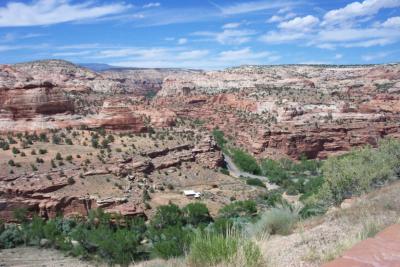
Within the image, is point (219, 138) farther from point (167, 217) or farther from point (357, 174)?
point (357, 174)

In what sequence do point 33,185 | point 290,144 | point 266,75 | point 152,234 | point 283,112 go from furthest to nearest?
point 266,75, point 283,112, point 290,144, point 33,185, point 152,234

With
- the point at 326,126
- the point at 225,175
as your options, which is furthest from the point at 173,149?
the point at 326,126

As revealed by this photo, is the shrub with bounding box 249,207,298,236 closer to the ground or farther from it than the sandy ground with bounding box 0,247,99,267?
farther from it

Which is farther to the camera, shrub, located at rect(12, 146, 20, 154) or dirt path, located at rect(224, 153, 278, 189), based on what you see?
dirt path, located at rect(224, 153, 278, 189)

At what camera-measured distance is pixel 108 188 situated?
114ft

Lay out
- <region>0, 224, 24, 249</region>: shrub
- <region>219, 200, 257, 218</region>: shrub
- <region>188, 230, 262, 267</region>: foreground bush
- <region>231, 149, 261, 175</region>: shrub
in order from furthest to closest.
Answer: <region>231, 149, 261, 175</region>: shrub < <region>219, 200, 257, 218</region>: shrub < <region>0, 224, 24, 249</region>: shrub < <region>188, 230, 262, 267</region>: foreground bush

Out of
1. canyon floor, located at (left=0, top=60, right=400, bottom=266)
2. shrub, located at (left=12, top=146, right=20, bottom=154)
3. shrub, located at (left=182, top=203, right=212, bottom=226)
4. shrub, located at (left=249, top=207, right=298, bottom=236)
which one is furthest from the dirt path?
shrub, located at (left=249, top=207, right=298, bottom=236)

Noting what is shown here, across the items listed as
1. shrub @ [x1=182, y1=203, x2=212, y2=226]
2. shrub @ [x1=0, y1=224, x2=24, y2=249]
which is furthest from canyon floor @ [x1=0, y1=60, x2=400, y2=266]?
shrub @ [x1=182, y1=203, x2=212, y2=226]

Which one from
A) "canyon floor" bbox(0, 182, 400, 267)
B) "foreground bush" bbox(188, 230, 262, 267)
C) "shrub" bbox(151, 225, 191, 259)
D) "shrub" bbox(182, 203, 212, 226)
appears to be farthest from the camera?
"shrub" bbox(182, 203, 212, 226)

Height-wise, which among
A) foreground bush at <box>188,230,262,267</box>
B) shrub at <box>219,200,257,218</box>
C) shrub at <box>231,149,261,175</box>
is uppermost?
foreground bush at <box>188,230,262,267</box>

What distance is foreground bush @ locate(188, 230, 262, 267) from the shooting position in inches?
222

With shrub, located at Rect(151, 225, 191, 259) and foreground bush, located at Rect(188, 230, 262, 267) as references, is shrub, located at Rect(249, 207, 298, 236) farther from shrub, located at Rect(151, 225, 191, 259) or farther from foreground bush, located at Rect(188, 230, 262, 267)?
foreground bush, located at Rect(188, 230, 262, 267)

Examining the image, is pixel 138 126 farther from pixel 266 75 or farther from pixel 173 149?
pixel 266 75

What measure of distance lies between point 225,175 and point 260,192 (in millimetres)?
5438
